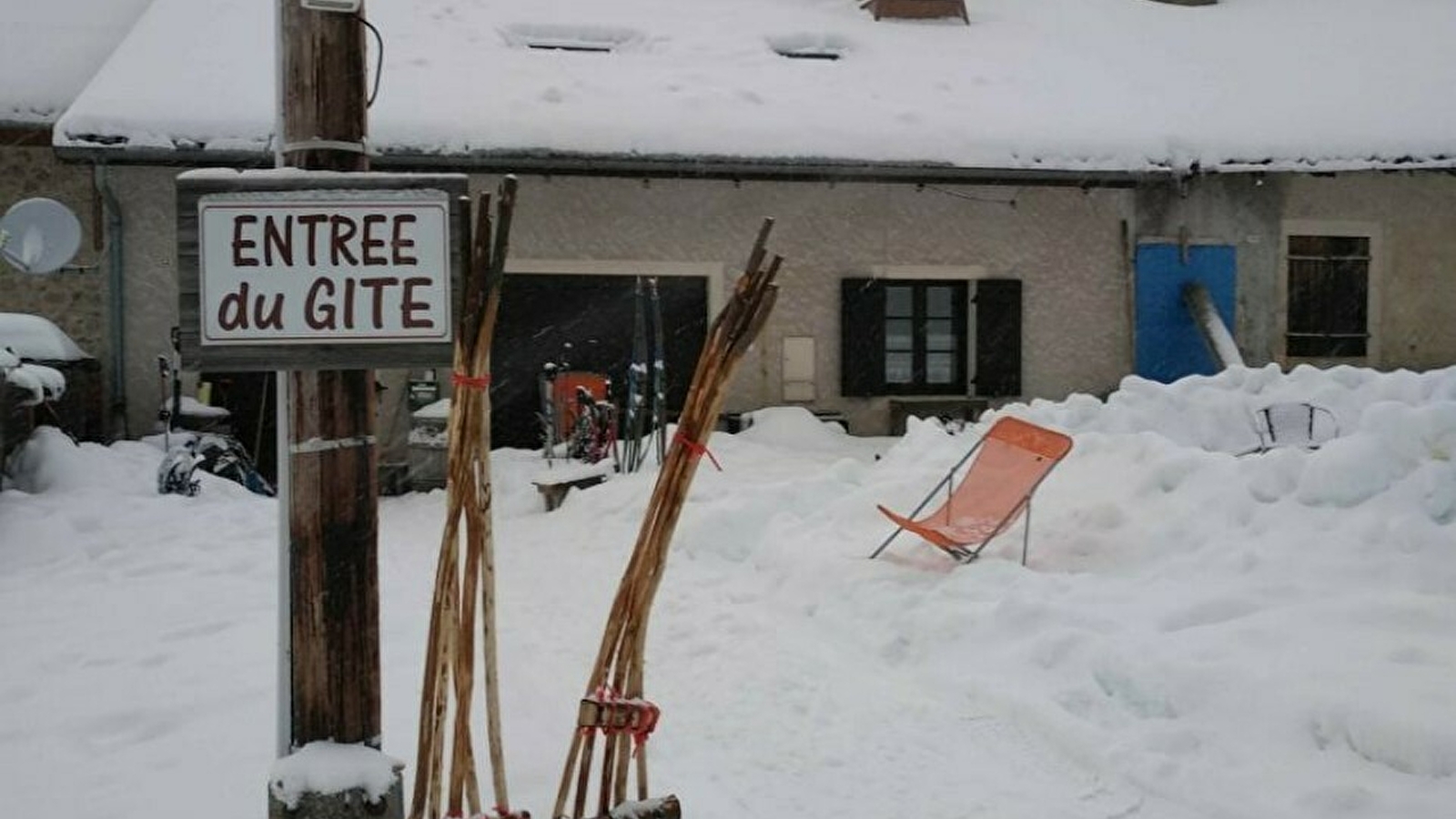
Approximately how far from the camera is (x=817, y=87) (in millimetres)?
12414

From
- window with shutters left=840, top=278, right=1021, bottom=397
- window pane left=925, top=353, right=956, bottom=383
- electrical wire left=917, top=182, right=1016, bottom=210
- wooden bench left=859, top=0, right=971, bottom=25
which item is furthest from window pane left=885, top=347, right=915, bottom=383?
wooden bench left=859, top=0, right=971, bottom=25

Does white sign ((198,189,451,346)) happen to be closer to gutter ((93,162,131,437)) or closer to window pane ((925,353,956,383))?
gutter ((93,162,131,437))

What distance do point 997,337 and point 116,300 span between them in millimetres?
8225

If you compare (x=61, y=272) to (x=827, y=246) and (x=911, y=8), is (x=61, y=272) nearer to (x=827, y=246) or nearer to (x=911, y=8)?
(x=827, y=246)

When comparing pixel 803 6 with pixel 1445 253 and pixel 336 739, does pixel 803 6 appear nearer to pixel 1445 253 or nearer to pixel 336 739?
pixel 1445 253

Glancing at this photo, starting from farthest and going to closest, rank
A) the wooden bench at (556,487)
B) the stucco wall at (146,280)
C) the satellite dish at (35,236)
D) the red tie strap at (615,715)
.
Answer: the stucco wall at (146,280)
the wooden bench at (556,487)
the satellite dish at (35,236)
the red tie strap at (615,715)

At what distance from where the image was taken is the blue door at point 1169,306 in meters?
12.4

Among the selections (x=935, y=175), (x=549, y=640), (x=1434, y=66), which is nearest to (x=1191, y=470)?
(x=549, y=640)

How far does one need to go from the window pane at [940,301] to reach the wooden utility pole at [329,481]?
10.3 meters

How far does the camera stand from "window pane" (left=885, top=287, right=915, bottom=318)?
1227cm

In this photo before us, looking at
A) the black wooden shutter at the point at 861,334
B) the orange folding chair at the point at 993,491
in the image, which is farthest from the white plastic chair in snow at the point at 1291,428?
the black wooden shutter at the point at 861,334

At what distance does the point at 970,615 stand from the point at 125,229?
8.77m

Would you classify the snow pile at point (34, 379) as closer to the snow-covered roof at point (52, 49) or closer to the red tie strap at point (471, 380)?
the snow-covered roof at point (52, 49)

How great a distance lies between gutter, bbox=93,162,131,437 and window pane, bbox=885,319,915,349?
280 inches
